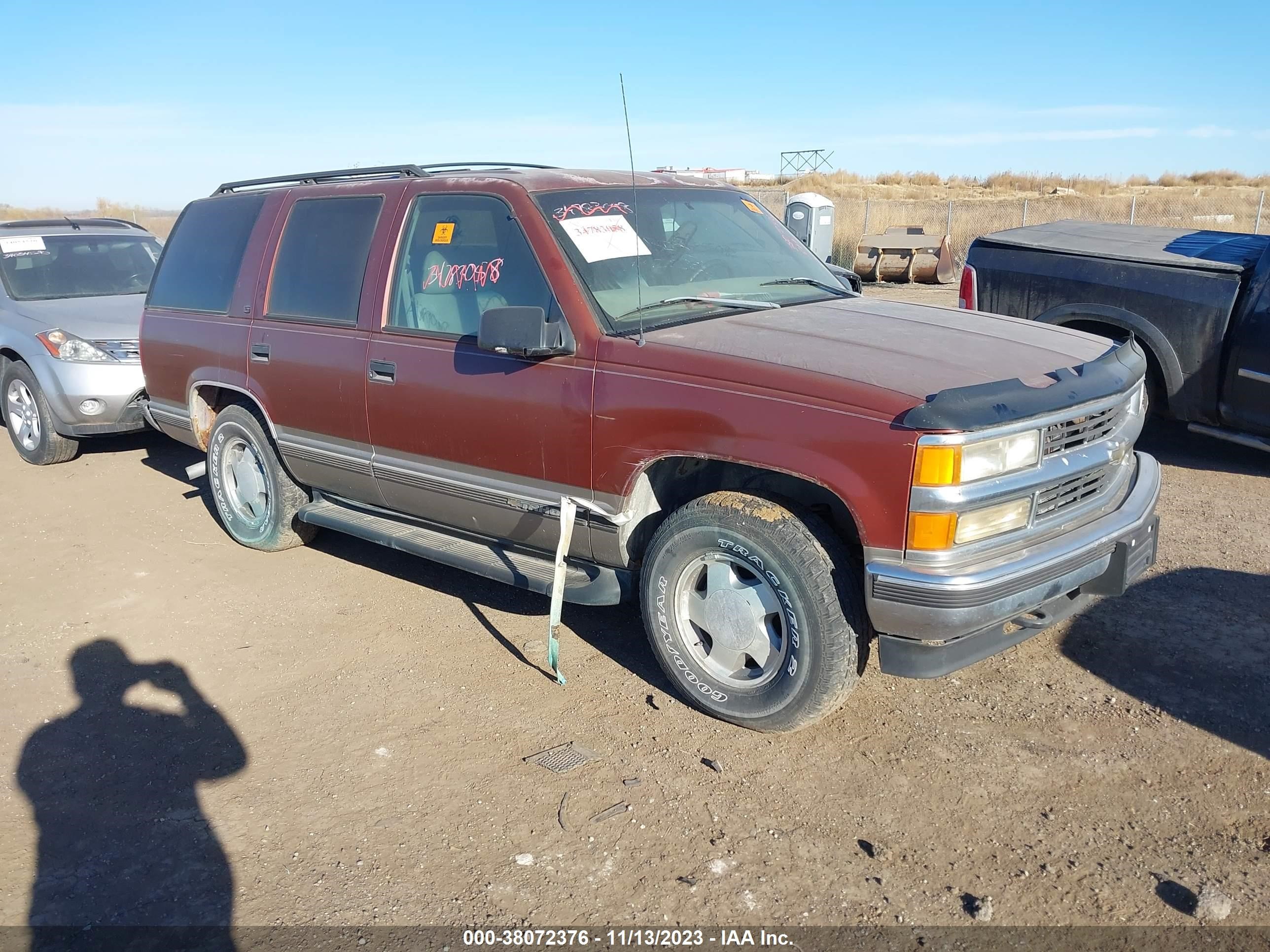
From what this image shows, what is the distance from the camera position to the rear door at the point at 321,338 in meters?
4.74

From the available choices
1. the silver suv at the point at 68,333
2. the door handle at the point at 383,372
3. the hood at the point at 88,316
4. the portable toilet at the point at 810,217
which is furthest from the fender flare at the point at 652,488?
the portable toilet at the point at 810,217

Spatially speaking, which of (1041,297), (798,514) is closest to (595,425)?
(798,514)

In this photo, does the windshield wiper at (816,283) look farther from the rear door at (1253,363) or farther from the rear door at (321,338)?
the rear door at (1253,363)

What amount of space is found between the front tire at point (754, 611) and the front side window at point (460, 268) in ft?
3.76

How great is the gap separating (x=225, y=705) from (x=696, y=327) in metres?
2.51

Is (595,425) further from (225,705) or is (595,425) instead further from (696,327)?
(225,705)

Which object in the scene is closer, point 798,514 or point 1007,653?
point 798,514

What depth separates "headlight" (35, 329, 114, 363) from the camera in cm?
767

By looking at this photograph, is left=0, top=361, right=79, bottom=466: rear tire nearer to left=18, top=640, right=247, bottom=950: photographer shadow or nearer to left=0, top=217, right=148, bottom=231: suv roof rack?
left=0, top=217, right=148, bottom=231: suv roof rack

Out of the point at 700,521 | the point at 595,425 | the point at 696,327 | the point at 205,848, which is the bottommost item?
the point at 205,848

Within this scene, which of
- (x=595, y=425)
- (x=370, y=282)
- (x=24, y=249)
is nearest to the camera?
(x=595, y=425)

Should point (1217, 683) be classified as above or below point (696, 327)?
below

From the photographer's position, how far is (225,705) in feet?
13.6

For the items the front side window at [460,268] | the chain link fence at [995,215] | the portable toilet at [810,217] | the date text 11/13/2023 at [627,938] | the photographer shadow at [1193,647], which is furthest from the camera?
the chain link fence at [995,215]
